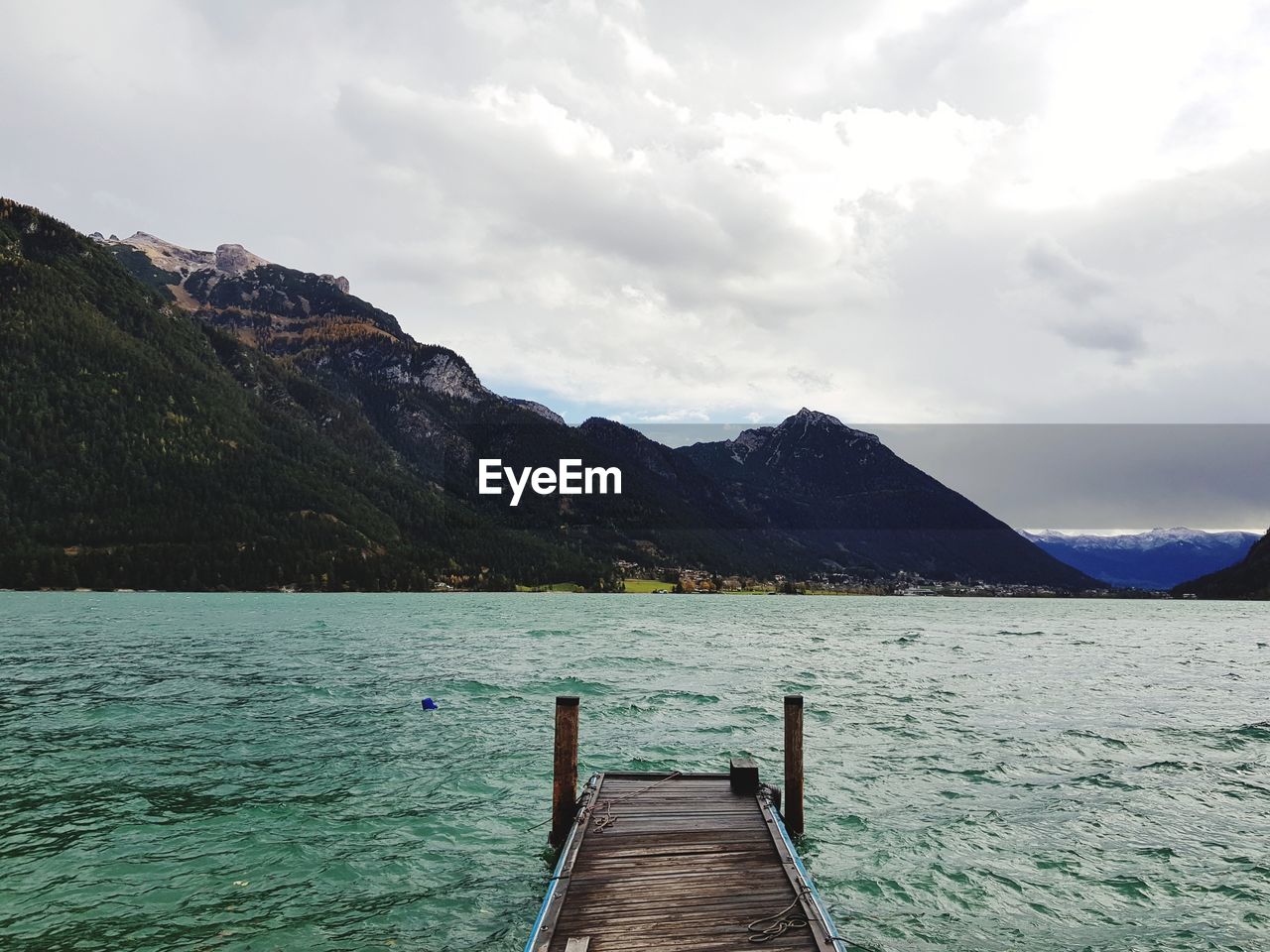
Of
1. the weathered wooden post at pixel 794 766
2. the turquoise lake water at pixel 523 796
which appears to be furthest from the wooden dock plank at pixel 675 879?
the turquoise lake water at pixel 523 796

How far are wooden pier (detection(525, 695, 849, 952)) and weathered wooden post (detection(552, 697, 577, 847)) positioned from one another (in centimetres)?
3

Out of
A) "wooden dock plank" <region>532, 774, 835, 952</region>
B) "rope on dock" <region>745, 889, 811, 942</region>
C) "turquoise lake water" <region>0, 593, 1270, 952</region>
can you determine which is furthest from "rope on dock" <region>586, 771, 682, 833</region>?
"rope on dock" <region>745, 889, 811, 942</region>

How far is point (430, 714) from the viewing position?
35.8m

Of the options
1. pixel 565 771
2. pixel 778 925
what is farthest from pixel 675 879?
pixel 565 771

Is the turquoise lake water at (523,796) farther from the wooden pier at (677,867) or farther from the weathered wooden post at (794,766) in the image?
the wooden pier at (677,867)

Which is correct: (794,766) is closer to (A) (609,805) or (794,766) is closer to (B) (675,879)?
(A) (609,805)

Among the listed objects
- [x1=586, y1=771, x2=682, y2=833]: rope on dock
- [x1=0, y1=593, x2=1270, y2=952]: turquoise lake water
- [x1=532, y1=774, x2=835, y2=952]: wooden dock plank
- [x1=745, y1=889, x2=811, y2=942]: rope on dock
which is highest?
[x1=745, y1=889, x2=811, y2=942]: rope on dock

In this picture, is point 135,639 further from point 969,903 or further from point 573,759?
point 969,903

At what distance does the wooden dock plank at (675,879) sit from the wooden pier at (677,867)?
0.08 feet

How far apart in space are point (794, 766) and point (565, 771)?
6488 millimetres

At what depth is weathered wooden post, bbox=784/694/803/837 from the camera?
779 inches

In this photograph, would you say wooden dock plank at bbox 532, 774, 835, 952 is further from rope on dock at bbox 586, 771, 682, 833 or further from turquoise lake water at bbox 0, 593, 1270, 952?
turquoise lake water at bbox 0, 593, 1270, 952

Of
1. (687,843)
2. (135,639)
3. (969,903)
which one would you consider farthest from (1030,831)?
(135,639)

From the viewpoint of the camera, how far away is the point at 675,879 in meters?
13.8
